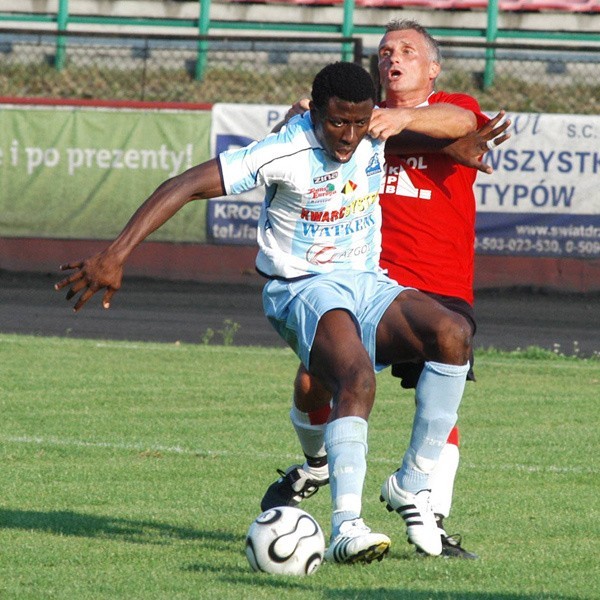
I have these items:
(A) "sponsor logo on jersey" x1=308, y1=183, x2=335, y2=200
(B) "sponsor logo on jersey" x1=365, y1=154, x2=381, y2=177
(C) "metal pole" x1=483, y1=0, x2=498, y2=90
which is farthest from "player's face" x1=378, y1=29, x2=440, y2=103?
(C) "metal pole" x1=483, y1=0, x2=498, y2=90

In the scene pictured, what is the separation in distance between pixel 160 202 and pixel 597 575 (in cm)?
212

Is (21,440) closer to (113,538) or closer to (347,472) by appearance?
(113,538)

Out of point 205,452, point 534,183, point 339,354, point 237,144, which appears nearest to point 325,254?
point 339,354

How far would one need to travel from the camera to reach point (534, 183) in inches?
693

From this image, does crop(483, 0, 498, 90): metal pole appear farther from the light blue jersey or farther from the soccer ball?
the soccer ball

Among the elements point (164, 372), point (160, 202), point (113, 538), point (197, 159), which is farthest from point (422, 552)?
point (197, 159)

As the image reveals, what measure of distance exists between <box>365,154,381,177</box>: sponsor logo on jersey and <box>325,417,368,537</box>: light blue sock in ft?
3.50

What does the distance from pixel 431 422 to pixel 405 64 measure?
159cm

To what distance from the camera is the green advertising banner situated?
1831 cm

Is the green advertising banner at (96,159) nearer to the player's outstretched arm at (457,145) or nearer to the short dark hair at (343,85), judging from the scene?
the player's outstretched arm at (457,145)

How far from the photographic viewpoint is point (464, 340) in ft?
17.8

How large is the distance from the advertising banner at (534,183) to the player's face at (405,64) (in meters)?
11.3

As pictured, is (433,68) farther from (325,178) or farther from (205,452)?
(205,452)

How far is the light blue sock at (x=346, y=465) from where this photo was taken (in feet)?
16.3
